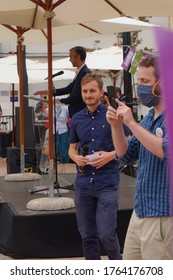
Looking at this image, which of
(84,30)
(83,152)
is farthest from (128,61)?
(83,152)

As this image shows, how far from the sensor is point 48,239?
19.5 ft

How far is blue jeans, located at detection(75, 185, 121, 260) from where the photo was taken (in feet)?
14.1

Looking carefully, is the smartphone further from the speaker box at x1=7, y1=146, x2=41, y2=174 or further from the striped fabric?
the speaker box at x1=7, y1=146, x2=41, y2=174

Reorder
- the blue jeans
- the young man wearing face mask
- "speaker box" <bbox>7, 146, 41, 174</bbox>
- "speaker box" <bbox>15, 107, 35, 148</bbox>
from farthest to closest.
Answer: "speaker box" <bbox>15, 107, 35, 148</bbox>
"speaker box" <bbox>7, 146, 41, 174</bbox>
the blue jeans
the young man wearing face mask

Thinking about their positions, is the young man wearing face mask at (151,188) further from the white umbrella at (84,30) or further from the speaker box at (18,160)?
the speaker box at (18,160)

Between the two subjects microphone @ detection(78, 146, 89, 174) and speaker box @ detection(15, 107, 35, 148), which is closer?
microphone @ detection(78, 146, 89, 174)

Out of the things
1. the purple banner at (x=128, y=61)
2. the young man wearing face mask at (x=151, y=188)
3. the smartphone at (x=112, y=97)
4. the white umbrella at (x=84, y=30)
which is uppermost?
the white umbrella at (x=84, y=30)

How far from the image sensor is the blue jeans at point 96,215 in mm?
4301

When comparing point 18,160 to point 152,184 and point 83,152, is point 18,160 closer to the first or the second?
point 83,152

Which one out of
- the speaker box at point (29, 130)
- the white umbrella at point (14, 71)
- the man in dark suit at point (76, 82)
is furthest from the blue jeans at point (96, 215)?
the white umbrella at point (14, 71)

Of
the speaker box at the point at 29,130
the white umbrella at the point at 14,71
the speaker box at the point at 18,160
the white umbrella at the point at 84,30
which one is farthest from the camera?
the white umbrella at the point at 14,71

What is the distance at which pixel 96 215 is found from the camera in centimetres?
436

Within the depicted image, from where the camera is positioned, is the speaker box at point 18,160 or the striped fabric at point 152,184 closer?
the striped fabric at point 152,184

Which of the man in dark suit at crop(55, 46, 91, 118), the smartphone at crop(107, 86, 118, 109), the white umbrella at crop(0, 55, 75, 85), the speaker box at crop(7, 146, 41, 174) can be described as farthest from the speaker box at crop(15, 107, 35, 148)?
the smartphone at crop(107, 86, 118, 109)
